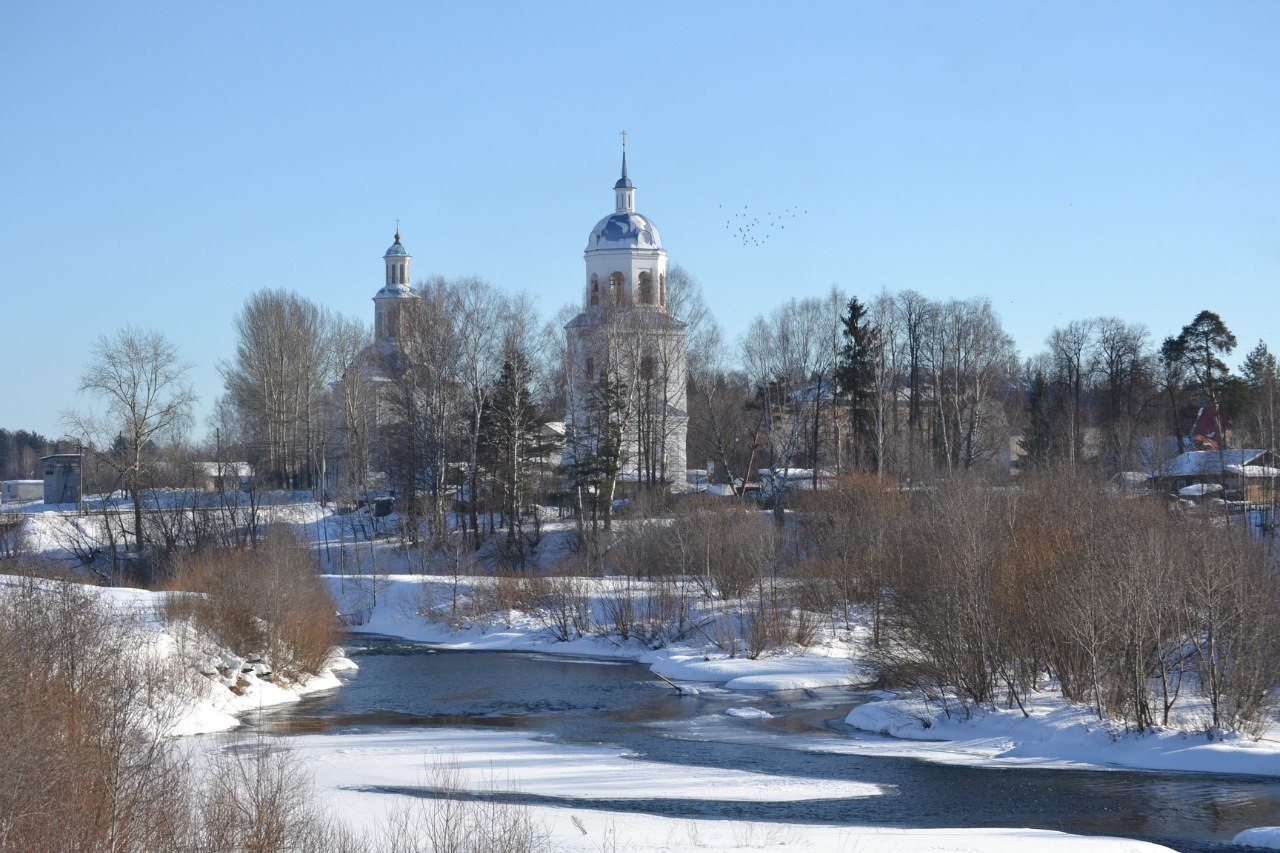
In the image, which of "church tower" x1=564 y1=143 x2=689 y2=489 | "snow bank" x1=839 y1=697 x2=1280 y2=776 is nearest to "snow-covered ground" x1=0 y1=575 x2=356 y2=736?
"snow bank" x1=839 y1=697 x2=1280 y2=776

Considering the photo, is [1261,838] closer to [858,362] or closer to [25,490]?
[858,362]

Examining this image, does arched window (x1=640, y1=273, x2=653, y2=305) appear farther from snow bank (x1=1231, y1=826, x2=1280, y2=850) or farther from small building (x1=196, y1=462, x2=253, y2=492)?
snow bank (x1=1231, y1=826, x2=1280, y2=850)

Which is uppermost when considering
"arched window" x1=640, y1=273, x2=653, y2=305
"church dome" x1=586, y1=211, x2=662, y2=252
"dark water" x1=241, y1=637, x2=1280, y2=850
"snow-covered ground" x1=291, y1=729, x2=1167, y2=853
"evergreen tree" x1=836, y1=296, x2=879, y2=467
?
"church dome" x1=586, y1=211, x2=662, y2=252

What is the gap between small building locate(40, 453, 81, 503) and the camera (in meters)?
67.8

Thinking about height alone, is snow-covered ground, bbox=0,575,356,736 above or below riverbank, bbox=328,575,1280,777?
above

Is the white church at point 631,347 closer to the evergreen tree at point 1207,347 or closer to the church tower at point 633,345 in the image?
the church tower at point 633,345

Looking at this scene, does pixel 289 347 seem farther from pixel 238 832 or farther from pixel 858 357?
pixel 238 832

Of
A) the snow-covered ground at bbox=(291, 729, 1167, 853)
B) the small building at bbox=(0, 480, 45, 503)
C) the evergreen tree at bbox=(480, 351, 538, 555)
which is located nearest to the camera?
the snow-covered ground at bbox=(291, 729, 1167, 853)

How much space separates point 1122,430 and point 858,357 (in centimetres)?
1038

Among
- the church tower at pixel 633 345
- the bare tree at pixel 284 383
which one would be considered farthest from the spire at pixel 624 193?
the bare tree at pixel 284 383

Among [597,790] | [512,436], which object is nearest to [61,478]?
[512,436]

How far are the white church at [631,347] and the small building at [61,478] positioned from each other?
72.3 ft

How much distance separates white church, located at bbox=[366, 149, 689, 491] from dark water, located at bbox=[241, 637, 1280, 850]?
1425 centimetres

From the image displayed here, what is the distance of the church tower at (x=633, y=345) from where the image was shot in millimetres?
46125
